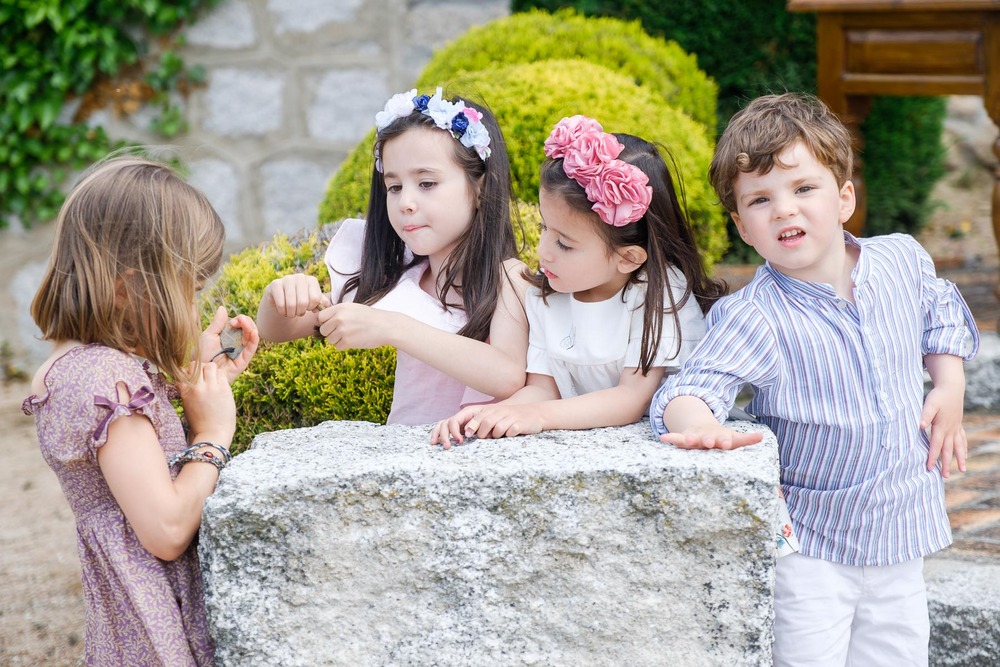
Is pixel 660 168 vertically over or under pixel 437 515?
over

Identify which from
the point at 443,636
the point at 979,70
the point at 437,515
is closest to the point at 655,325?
the point at 437,515

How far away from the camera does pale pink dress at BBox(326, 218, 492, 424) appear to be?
2.47 meters

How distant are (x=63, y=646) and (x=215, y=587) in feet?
4.87

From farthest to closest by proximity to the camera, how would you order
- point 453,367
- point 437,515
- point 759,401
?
point 453,367 → point 759,401 → point 437,515

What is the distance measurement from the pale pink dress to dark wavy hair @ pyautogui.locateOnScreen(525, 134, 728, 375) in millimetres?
494

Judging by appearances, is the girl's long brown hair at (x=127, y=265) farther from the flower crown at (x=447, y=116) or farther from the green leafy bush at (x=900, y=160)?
the green leafy bush at (x=900, y=160)

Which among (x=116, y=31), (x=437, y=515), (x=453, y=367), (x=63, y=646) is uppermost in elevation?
(x=116, y=31)

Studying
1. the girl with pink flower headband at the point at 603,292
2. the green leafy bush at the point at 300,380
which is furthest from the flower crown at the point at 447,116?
the green leafy bush at the point at 300,380

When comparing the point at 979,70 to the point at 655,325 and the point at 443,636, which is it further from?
the point at 443,636

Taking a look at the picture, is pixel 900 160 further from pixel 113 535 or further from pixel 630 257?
pixel 113 535

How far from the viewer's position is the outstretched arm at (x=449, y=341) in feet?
7.26

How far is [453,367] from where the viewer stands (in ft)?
7.44

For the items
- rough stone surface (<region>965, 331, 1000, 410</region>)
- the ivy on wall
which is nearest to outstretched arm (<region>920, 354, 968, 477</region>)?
rough stone surface (<region>965, 331, 1000, 410</region>)

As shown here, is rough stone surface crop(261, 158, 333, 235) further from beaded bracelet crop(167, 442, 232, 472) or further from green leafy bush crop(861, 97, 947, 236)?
beaded bracelet crop(167, 442, 232, 472)
